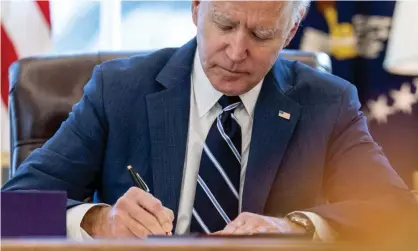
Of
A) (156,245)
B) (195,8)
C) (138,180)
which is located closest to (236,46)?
(195,8)

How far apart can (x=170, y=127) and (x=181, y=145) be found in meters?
0.06

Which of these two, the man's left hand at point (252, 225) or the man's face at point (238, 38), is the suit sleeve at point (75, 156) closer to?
the man's face at point (238, 38)

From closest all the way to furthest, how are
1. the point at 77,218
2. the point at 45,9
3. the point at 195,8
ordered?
1. the point at 77,218
2. the point at 195,8
3. the point at 45,9

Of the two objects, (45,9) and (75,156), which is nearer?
(75,156)

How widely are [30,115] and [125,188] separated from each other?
0.42 metres

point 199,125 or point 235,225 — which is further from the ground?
point 199,125

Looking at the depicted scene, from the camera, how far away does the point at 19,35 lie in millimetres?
2781

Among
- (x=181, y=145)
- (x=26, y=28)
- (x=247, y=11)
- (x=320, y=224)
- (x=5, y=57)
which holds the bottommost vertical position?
(x=320, y=224)

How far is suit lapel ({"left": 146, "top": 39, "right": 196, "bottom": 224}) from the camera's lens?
162cm

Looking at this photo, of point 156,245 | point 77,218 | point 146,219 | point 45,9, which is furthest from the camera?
point 45,9

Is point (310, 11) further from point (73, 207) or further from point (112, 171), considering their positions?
point (73, 207)

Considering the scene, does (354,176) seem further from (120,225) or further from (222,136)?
(120,225)

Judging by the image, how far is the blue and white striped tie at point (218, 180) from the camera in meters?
1.59

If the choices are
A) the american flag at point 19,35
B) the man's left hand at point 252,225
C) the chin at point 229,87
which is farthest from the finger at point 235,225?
the american flag at point 19,35
